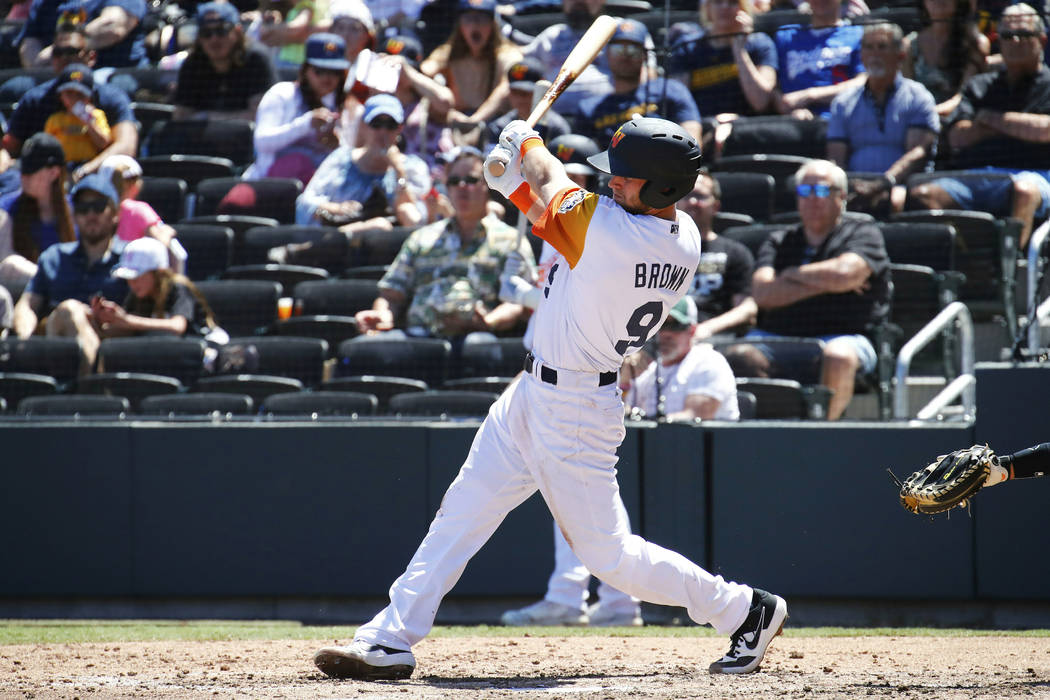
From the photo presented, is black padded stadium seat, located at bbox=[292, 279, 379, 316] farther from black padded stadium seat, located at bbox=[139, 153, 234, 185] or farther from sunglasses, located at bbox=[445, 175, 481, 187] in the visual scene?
black padded stadium seat, located at bbox=[139, 153, 234, 185]

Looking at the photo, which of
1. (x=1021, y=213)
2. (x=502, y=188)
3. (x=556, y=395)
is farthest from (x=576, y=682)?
(x=1021, y=213)

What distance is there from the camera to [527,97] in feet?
26.5

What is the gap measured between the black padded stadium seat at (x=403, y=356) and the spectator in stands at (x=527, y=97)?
67.6 inches

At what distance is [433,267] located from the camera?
280 inches

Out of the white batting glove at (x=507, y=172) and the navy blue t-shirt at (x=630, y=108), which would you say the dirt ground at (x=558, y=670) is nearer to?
the white batting glove at (x=507, y=172)

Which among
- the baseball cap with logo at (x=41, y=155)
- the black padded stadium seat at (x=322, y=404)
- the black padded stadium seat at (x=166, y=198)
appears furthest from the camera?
the black padded stadium seat at (x=166, y=198)

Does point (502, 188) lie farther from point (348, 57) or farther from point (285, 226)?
point (348, 57)

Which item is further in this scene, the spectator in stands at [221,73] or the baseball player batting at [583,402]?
the spectator in stands at [221,73]

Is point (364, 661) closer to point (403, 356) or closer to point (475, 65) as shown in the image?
point (403, 356)

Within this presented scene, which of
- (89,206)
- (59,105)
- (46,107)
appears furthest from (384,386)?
(46,107)

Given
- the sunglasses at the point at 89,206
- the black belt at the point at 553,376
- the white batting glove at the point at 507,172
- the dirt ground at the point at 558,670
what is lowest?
the dirt ground at the point at 558,670

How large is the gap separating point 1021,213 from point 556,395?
13.7ft

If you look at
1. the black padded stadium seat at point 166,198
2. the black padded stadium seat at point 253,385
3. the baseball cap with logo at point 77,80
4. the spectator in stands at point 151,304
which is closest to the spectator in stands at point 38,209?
the black padded stadium seat at point 166,198

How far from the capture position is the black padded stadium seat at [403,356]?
22.4 ft
